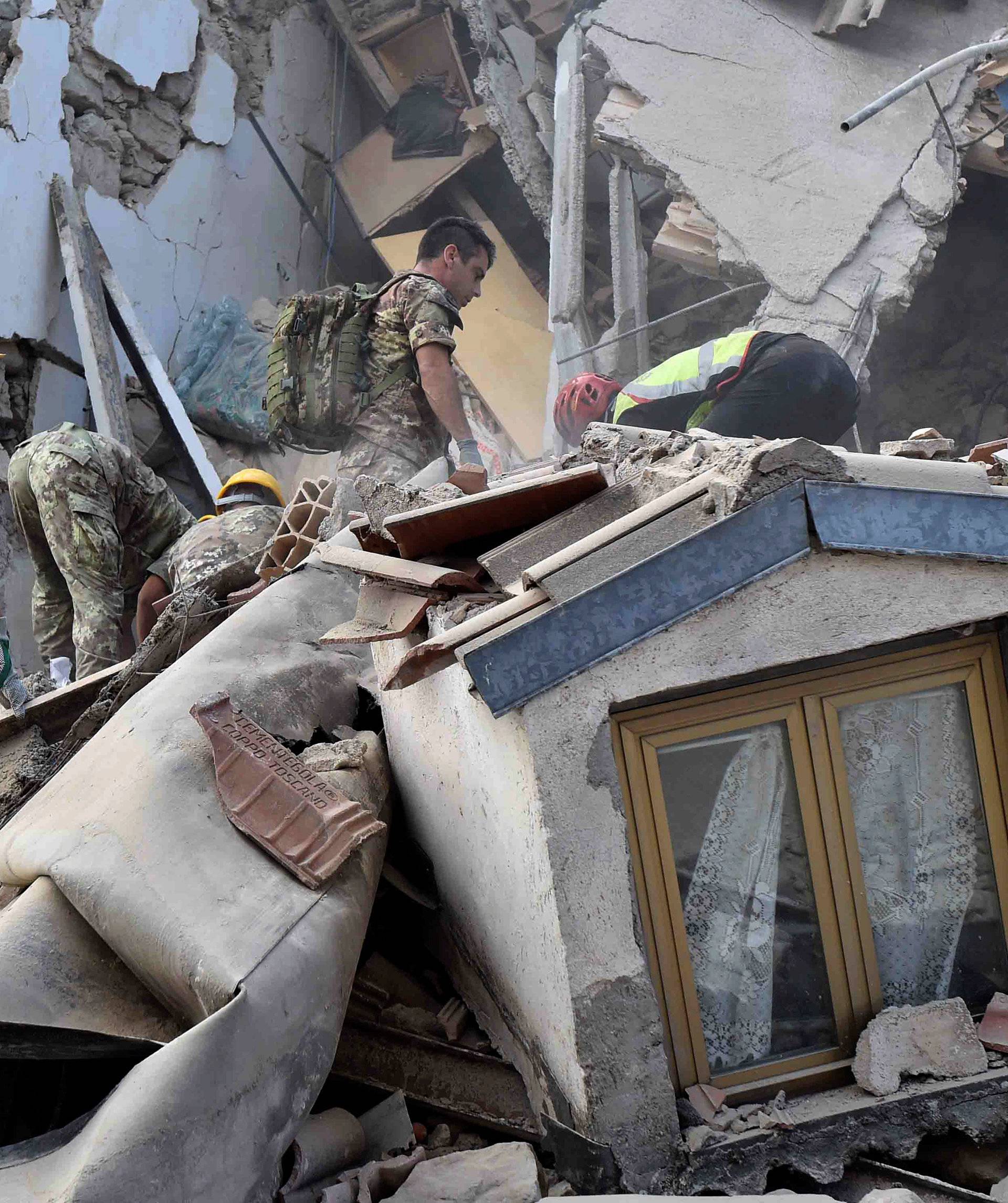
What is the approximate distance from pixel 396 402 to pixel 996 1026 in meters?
3.71

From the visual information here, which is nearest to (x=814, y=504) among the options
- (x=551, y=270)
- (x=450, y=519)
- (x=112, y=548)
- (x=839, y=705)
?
(x=839, y=705)

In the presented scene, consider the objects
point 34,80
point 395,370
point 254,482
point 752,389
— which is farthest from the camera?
point 34,80

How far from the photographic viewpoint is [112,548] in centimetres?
493

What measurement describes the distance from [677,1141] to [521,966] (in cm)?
45

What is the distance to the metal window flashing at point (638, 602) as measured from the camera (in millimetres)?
1914

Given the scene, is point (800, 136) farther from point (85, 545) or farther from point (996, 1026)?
point (996, 1026)

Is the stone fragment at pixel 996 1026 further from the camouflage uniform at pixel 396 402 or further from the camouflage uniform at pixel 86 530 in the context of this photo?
the camouflage uniform at pixel 86 530

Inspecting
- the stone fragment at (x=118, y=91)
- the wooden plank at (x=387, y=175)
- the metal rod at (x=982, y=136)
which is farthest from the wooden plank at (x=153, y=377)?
the metal rod at (x=982, y=136)

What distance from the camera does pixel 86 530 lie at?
15.9 feet

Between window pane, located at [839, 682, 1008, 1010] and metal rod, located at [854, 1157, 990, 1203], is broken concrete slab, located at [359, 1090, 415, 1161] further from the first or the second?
window pane, located at [839, 682, 1008, 1010]

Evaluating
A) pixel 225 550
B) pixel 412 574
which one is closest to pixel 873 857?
pixel 412 574

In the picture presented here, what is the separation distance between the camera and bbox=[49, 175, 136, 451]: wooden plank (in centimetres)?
714

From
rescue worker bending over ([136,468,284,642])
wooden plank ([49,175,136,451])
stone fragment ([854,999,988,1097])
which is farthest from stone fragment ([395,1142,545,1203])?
wooden plank ([49,175,136,451])

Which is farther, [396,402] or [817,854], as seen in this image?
[396,402]
